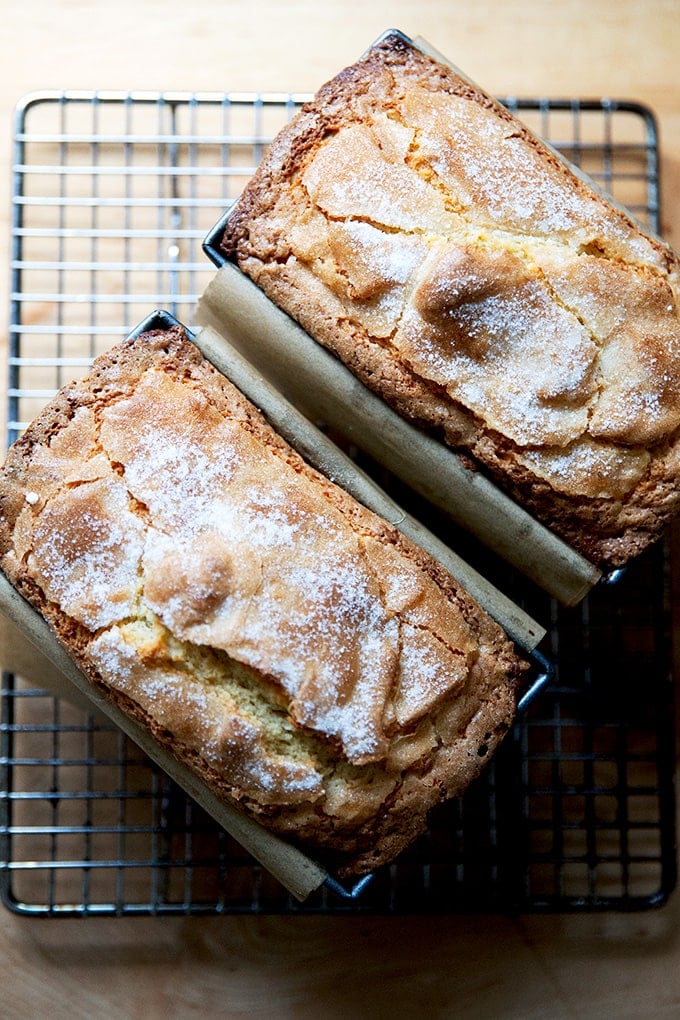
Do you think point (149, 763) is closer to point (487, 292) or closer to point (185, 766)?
point (185, 766)

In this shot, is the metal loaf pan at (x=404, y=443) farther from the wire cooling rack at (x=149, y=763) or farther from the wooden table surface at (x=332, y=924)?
the wooden table surface at (x=332, y=924)

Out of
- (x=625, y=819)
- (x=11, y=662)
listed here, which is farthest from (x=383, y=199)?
(x=625, y=819)

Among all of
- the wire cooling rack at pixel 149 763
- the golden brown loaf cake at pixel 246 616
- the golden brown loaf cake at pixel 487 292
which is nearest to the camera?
the golden brown loaf cake at pixel 246 616

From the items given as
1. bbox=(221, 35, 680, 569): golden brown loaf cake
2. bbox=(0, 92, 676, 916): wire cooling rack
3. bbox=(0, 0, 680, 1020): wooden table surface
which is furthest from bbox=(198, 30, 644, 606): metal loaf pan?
bbox=(0, 0, 680, 1020): wooden table surface

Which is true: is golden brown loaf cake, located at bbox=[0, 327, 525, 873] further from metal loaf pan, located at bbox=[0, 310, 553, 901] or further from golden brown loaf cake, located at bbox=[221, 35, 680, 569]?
golden brown loaf cake, located at bbox=[221, 35, 680, 569]

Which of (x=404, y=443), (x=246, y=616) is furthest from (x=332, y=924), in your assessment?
(x=404, y=443)

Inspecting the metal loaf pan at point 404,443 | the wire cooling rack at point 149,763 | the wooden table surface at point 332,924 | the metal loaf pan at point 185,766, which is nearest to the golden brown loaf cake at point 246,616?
the metal loaf pan at point 185,766
